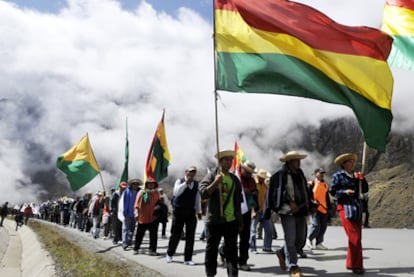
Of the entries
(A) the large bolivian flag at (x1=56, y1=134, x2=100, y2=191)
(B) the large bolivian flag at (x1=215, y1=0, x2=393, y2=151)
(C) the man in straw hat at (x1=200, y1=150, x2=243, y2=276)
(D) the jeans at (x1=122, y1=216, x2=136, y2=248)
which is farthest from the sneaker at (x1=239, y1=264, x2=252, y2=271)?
(A) the large bolivian flag at (x1=56, y1=134, x2=100, y2=191)

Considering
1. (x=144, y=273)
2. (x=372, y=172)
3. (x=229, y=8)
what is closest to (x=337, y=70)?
(x=229, y=8)

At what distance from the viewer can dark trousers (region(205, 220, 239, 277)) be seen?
22.9 feet

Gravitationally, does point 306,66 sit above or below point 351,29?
below

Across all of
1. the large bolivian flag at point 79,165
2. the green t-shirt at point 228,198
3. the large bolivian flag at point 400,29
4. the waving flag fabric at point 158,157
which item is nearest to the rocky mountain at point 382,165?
the large bolivian flag at point 79,165

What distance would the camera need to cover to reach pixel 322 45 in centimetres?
754

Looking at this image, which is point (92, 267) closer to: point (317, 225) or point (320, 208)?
point (317, 225)

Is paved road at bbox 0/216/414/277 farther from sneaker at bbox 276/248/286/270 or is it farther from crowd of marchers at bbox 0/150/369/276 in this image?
crowd of marchers at bbox 0/150/369/276

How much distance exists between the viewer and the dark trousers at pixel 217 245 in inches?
275

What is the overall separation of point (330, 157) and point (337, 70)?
223 feet

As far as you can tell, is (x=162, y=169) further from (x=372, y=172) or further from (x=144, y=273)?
(x=372, y=172)

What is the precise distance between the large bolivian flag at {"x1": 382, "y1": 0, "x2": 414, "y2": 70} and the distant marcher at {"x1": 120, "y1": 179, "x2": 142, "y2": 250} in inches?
299

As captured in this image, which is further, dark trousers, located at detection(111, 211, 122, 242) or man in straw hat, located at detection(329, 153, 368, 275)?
dark trousers, located at detection(111, 211, 122, 242)

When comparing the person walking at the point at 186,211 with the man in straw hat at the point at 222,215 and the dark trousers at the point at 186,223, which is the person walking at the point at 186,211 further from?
the man in straw hat at the point at 222,215

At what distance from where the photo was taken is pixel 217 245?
7070mm
